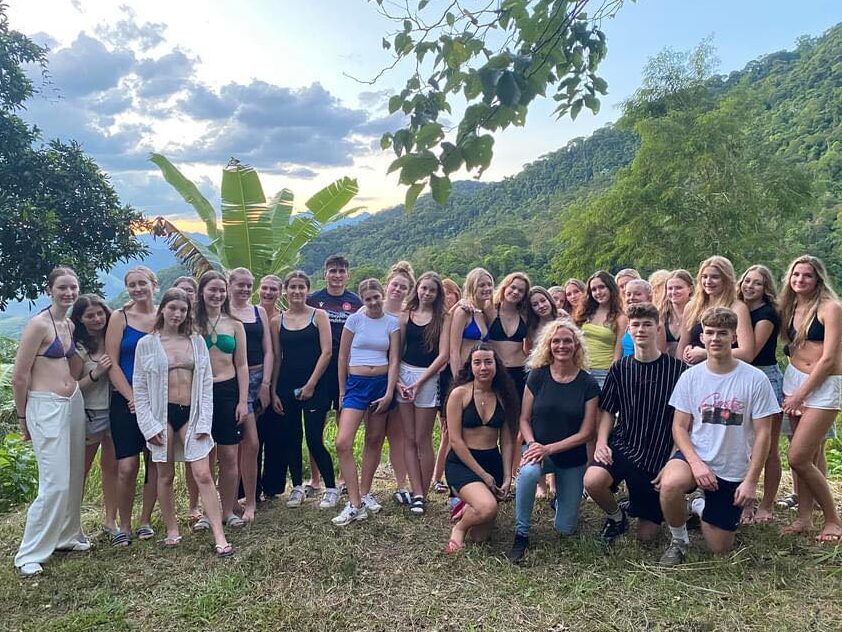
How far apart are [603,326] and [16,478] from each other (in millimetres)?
5532

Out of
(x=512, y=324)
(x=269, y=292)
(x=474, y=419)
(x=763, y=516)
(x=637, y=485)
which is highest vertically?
(x=269, y=292)

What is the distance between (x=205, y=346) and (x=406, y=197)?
2.84 m

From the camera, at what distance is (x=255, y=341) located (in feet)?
14.8

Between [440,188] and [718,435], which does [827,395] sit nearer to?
[718,435]

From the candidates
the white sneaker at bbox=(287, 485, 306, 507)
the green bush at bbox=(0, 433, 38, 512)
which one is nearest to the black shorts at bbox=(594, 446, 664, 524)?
the white sneaker at bbox=(287, 485, 306, 507)

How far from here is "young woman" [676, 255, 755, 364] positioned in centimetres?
395

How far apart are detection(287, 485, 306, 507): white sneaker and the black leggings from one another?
65mm

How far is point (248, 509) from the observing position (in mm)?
4633

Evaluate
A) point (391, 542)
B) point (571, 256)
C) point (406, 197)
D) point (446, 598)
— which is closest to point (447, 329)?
point (391, 542)

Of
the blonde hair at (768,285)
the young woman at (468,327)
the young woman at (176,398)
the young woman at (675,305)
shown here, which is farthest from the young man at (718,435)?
the young woman at (176,398)

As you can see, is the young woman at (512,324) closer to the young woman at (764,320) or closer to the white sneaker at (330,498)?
the young woman at (764,320)

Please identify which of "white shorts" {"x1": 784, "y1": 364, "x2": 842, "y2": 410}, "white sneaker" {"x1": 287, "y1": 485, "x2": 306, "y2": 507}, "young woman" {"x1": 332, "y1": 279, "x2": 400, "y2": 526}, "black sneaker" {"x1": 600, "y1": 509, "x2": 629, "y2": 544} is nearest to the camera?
"white shorts" {"x1": 784, "y1": 364, "x2": 842, "y2": 410}

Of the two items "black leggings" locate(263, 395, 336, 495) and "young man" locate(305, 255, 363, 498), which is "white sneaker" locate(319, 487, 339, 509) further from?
"young man" locate(305, 255, 363, 498)

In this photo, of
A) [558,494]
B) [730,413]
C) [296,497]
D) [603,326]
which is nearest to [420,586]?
[558,494]
